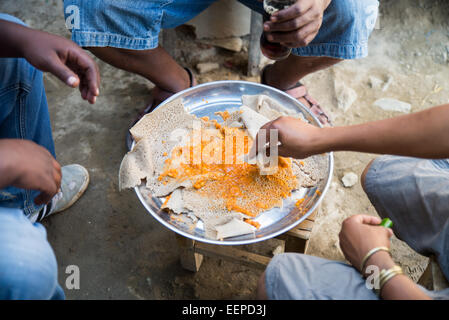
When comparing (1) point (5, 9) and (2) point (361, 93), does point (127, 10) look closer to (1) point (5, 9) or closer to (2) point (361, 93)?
(2) point (361, 93)

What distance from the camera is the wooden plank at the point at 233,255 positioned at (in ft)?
5.14

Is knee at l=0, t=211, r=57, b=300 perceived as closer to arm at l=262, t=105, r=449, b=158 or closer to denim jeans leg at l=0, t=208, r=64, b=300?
denim jeans leg at l=0, t=208, r=64, b=300

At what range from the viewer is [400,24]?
2975mm

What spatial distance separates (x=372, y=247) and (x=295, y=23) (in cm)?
89

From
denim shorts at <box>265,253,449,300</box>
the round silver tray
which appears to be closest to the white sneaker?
the round silver tray

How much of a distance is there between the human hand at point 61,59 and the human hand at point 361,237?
108 centimetres

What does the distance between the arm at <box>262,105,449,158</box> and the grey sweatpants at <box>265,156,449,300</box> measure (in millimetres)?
247

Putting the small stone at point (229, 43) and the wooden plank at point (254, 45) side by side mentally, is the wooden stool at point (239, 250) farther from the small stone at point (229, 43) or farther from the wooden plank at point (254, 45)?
the small stone at point (229, 43)

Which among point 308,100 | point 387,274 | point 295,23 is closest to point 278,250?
point 387,274

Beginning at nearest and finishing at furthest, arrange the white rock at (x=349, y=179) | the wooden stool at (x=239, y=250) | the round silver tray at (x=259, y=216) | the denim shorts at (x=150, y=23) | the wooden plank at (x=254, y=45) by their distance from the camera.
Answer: the round silver tray at (x=259, y=216) < the wooden stool at (x=239, y=250) < the denim shorts at (x=150, y=23) < the white rock at (x=349, y=179) < the wooden plank at (x=254, y=45)

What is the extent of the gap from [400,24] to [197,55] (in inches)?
66.1

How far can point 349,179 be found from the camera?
84.0 inches

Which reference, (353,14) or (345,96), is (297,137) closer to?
(353,14)

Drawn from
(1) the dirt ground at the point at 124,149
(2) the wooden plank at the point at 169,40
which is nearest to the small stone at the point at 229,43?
(1) the dirt ground at the point at 124,149
